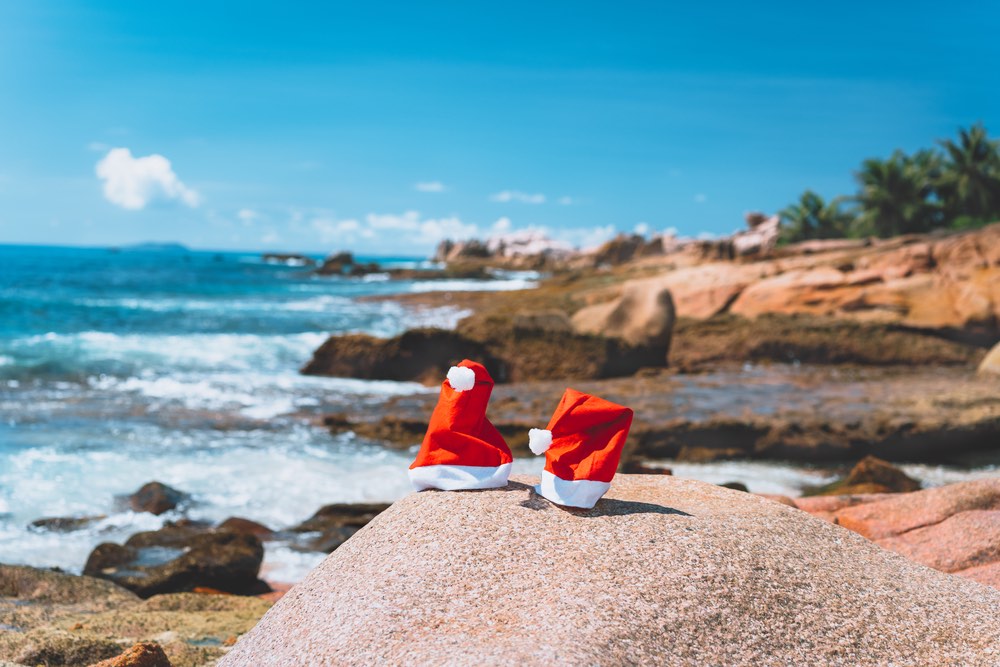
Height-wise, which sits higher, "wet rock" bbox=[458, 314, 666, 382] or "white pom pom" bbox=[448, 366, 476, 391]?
"white pom pom" bbox=[448, 366, 476, 391]

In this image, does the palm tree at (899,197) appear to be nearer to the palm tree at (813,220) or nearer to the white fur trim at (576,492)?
the palm tree at (813,220)

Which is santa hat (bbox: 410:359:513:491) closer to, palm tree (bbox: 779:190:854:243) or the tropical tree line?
the tropical tree line

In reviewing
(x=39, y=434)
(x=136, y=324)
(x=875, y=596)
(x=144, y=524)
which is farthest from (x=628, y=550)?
(x=136, y=324)

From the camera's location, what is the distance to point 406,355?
659 inches

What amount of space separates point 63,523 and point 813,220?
62.9 m

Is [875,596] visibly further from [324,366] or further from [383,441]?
[324,366]

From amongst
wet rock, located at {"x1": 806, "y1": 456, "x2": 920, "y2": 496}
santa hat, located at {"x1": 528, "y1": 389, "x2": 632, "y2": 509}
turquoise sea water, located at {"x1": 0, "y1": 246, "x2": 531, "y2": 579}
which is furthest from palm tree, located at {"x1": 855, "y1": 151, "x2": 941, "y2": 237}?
santa hat, located at {"x1": 528, "y1": 389, "x2": 632, "y2": 509}

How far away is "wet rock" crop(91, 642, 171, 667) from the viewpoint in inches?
154

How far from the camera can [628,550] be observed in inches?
138

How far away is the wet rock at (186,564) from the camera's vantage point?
6.50 m

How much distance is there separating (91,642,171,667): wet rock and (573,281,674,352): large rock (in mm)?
12759

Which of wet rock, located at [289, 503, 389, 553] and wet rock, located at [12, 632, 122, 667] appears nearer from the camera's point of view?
wet rock, located at [12, 632, 122, 667]

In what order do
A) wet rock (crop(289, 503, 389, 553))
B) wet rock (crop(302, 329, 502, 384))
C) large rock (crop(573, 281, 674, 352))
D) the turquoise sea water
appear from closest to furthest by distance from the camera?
wet rock (crop(289, 503, 389, 553)), the turquoise sea water, wet rock (crop(302, 329, 502, 384)), large rock (crop(573, 281, 674, 352))

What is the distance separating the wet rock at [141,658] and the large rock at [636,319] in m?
12.8
